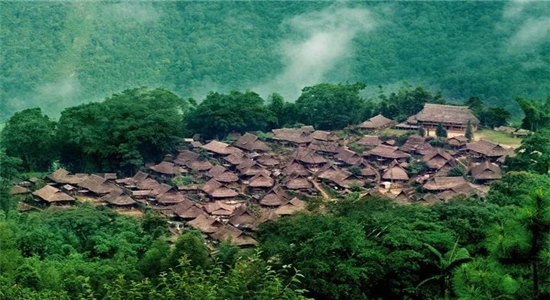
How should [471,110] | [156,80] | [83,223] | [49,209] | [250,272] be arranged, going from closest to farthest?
[250,272], [83,223], [49,209], [471,110], [156,80]

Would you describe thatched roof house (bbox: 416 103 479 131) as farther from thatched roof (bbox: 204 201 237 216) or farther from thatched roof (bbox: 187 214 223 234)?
thatched roof (bbox: 187 214 223 234)

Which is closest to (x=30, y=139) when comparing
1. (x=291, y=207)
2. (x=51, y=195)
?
(x=51, y=195)

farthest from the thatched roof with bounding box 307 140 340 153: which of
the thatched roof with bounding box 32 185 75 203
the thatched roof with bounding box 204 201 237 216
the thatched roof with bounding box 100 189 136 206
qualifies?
the thatched roof with bounding box 32 185 75 203

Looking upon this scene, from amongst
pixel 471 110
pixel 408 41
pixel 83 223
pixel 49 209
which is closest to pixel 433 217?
pixel 83 223

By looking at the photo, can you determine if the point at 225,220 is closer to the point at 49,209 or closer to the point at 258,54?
the point at 49,209

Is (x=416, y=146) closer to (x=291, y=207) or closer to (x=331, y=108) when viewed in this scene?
(x=331, y=108)
